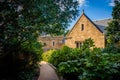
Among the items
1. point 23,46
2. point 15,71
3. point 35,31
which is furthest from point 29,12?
point 23,46

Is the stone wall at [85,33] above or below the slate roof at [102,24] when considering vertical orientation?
below

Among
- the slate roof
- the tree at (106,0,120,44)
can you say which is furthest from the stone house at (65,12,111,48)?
the tree at (106,0,120,44)

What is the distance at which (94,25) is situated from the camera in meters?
35.2

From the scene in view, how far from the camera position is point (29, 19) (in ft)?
36.6

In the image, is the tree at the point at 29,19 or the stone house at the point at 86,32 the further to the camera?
the stone house at the point at 86,32

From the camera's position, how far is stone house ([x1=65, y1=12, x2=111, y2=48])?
1355 inches

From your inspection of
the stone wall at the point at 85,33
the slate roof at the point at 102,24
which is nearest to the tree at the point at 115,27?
the stone wall at the point at 85,33

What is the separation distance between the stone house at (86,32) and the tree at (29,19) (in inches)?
894

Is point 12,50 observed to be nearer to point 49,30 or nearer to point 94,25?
point 49,30

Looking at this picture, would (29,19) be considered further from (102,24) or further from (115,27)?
(102,24)

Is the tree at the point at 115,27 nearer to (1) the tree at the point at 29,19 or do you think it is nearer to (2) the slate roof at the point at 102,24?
(2) the slate roof at the point at 102,24

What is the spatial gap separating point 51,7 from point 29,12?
111cm

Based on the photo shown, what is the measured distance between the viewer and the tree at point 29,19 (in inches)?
419

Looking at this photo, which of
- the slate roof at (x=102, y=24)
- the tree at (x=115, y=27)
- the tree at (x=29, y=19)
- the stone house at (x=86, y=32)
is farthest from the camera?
the slate roof at (x=102, y=24)
